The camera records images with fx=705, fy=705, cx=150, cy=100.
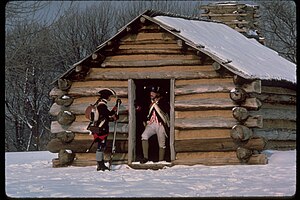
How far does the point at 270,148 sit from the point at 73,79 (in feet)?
16.9

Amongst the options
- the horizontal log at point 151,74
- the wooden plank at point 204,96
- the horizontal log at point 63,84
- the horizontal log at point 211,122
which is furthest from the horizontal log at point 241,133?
the horizontal log at point 63,84

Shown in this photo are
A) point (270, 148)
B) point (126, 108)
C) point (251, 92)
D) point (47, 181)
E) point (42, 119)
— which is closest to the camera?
point (47, 181)

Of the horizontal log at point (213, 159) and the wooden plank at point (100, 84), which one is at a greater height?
the wooden plank at point (100, 84)

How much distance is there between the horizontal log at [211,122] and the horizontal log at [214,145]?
1.01 ft

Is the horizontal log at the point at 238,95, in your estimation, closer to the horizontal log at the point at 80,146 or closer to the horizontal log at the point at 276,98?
the horizontal log at the point at 276,98

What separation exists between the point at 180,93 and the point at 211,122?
971 mm

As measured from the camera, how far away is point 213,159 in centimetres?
1510

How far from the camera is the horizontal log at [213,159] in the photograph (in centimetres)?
1473

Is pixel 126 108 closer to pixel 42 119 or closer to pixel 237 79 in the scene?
pixel 237 79

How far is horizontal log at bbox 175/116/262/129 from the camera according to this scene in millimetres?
14703

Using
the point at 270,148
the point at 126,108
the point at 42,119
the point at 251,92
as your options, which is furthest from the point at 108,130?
the point at 42,119

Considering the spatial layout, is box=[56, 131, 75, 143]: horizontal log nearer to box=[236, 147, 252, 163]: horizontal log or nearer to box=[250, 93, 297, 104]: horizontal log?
box=[236, 147, 252, 163]: horizontal log

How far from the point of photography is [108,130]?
1492cm

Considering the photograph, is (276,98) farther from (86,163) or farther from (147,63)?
(86,163)
